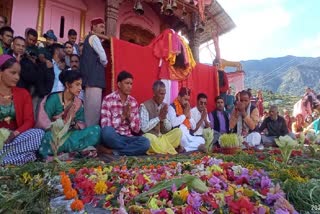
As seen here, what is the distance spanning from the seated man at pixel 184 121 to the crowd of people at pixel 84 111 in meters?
0.02

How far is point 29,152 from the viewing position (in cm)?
327

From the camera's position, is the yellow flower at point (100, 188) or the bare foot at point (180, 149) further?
the bare foot at point (180, 149)

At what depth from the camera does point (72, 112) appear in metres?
3.80

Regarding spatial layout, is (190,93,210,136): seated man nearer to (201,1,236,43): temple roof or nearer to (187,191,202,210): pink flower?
(187,191,202,210): pink flower

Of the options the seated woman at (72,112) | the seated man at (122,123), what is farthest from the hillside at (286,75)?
the seated woman at (72,112)

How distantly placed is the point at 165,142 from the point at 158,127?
0.97ft

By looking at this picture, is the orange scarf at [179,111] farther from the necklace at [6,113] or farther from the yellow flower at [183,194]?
the yellow flower at [183,194]

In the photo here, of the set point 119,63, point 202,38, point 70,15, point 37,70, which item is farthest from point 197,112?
point 202,38

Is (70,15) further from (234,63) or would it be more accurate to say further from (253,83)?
(253,83)

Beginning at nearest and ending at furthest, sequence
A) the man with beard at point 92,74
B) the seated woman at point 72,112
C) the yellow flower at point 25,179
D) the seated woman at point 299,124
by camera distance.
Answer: the yellow flower at point 25,179, the seated woman at point 72,112, the man with beard at point 92,74, the seated woman at point 299,124

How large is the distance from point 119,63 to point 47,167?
333 centimetres

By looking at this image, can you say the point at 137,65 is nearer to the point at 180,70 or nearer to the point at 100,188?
the point at 180,70

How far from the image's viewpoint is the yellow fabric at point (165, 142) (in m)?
4.30

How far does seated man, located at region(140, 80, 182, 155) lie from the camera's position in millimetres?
4328
